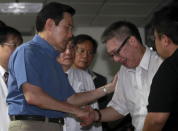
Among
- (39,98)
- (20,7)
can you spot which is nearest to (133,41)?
(39,98)

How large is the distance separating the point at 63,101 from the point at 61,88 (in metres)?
0.09

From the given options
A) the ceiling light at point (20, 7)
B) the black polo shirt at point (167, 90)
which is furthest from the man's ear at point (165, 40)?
the ceiling light at point (20, 7)

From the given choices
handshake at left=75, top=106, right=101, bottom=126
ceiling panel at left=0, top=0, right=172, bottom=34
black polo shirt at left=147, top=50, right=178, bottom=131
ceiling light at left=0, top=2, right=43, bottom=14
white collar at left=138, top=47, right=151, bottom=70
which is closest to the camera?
black polo shirt at left=147, top=50, right=178, bottom=131

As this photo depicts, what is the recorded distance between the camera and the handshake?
112 inches

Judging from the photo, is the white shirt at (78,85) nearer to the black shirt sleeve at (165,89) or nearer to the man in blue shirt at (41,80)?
the man in blue shirt at (41,80)

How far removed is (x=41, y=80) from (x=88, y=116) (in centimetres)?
76

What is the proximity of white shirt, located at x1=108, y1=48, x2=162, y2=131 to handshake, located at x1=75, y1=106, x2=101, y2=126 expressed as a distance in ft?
0.73

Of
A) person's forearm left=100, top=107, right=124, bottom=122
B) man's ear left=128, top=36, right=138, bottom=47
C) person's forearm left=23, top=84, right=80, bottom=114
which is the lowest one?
person's forearm left=100, top=107, right=124, bottom=122

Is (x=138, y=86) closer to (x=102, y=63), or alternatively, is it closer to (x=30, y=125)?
(x=30, y=125)

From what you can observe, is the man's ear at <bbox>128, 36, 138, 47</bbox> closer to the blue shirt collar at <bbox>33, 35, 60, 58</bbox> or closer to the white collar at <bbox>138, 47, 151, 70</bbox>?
the white collar at <bbox>138, 47, 151, 70</bbox>

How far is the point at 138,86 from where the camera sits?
9.93 feet

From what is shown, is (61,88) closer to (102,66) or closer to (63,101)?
(63,101)

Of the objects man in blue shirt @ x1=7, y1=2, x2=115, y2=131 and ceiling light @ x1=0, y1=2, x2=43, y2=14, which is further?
ceiling light @ x1=0, y1=2, x2=43, y2=14

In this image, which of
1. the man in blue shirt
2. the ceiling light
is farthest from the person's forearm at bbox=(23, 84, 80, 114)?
the ceiling light
